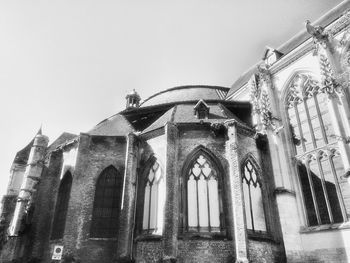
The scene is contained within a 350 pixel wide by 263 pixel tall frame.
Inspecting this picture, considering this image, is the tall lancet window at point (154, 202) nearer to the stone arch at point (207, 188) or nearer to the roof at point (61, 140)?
the stone arch at point (207, 188)

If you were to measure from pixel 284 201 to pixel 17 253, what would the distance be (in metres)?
12.3

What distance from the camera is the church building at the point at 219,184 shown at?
10.8 m

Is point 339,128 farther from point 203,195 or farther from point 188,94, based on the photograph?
point 188,94

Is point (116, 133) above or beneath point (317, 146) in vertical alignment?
above

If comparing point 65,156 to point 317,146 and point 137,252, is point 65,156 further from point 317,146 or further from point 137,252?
point 317,146

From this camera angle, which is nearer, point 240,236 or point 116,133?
point 240,236

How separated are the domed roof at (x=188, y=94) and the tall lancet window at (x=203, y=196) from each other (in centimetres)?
734

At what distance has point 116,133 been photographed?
49.9ft

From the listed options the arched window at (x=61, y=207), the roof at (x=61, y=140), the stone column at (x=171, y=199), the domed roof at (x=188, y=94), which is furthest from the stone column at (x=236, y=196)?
the roof at (x=61, y=140)

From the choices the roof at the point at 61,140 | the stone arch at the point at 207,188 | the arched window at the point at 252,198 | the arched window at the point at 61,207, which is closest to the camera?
the stone arch at the point at 207,188

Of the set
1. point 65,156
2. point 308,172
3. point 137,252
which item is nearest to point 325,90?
point 308,172

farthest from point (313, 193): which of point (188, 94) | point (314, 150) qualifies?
point (188, 94)

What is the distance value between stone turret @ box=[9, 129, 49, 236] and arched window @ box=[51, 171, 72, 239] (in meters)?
1.96

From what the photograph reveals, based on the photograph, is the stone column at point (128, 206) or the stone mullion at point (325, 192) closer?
the stone mullion at point (325, 192)
